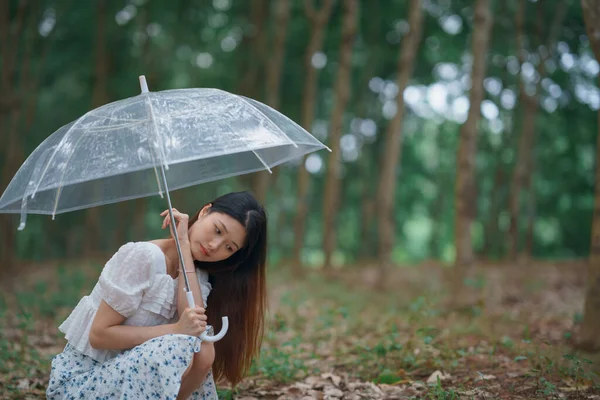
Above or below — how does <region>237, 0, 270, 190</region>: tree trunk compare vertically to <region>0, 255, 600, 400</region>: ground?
above

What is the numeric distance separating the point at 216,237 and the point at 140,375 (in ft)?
2.70

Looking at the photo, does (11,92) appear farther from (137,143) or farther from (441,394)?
(441,394)

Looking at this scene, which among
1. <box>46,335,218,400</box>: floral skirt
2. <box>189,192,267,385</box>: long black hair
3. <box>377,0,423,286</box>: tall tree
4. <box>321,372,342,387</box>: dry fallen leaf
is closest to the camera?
<box>46,335,218,400</box>: floral skirt

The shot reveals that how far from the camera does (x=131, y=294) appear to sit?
3.36 metres

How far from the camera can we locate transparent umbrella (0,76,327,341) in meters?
3.36

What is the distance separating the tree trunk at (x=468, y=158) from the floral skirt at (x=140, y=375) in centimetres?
583

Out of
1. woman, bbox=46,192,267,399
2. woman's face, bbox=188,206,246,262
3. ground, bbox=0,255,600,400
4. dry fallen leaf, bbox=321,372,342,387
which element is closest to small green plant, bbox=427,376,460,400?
ground, bbox=0,255,600,400

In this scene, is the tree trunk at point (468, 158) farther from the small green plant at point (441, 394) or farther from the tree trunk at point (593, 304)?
the small green plant at point (441, 394)

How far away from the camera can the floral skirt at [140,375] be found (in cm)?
330

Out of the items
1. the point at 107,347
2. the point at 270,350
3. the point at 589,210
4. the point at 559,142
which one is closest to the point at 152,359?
the point at 107,347

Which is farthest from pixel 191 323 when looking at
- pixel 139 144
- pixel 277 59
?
pixel 277 59

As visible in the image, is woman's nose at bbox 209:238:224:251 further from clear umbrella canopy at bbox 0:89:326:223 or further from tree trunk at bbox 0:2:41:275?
tree trunk at bbox 0:2:41:275

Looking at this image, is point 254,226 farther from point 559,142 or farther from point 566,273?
point 559,142

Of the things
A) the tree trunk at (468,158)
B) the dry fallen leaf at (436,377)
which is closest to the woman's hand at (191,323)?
the dry fallen leaf at (436,377)
